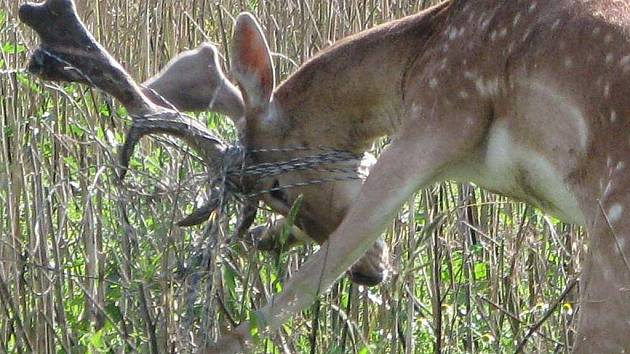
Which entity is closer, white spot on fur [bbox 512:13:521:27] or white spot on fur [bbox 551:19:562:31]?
Answer: white spot on fur [bbox 551:19:562:31]

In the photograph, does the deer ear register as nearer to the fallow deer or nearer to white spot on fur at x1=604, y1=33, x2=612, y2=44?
the fallow deer

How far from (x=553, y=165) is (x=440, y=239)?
1.03 metres

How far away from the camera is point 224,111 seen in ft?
15.5

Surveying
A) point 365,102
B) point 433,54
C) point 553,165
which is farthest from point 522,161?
point 365,102

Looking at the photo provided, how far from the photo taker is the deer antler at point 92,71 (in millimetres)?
4051

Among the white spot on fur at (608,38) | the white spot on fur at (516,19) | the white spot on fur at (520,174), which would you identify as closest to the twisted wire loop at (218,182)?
the white spot on fur at (520,174)

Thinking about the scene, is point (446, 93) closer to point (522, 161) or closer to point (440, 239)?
point (522, 161)

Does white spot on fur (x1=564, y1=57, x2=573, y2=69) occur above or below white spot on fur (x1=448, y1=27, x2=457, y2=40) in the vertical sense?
below

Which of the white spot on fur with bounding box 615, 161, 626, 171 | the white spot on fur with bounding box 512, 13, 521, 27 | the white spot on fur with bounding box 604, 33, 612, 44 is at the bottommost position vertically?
the white spot on fur with bounding box 615, 161, 626, 171

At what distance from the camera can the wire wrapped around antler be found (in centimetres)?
405

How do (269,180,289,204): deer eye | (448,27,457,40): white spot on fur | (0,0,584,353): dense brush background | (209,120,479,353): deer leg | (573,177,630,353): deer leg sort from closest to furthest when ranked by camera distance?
(573,177,630,353): deer leg
(0,0,584,353): dense brush background
(209,120,479,353): deer leg
(448,27,457,40): white spot on fur
(269,180,289,204): deer eye

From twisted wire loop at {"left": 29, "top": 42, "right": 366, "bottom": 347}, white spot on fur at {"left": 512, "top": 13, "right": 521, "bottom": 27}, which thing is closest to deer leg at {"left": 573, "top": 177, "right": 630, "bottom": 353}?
white spot on fur at {"left": 512, "top": 13, "right": 521, "bottom": 27}

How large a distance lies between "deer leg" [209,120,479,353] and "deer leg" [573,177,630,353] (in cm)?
62

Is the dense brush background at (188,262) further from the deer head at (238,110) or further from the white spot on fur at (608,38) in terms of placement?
the white spot on fur at (608,38)
